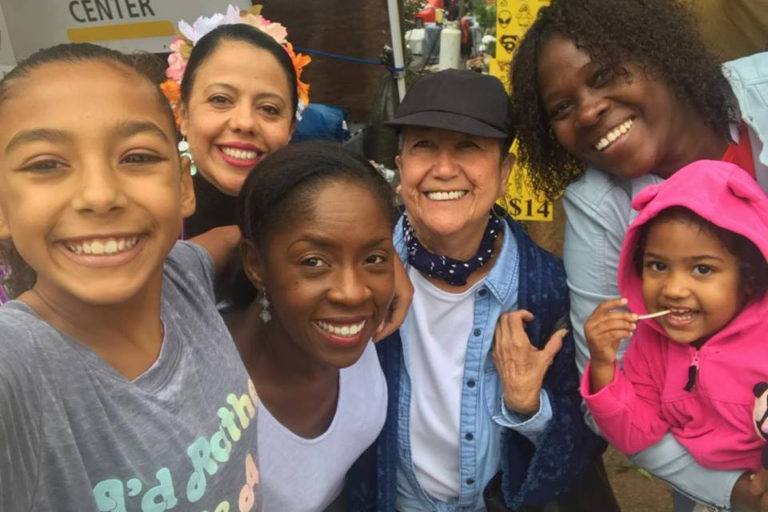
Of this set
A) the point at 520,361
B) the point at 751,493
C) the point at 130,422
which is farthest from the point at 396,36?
the point at 130,422

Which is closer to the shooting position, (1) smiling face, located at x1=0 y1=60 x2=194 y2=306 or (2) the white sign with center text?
(1) smiling face, located at x1=0 y1=60 x2=194 y2=306

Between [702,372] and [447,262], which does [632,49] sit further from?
[702,372]

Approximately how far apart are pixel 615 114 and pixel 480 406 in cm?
101

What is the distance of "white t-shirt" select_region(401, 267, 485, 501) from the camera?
6.70ft

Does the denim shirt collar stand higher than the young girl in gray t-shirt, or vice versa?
the young girl in gray t-shirt

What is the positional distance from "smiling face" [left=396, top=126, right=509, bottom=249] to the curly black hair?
0.80 ft

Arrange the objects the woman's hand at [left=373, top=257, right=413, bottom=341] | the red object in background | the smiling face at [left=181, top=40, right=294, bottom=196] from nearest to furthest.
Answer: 1. the woman's hand at [left=373, top=257, right=413, bottom=341]
2. the smiling face at [left=181, top=40, right=294, bottom=196]
3. the red object in background

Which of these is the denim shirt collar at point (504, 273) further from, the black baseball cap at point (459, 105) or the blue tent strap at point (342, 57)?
the blue tent strap at point (342, 57)

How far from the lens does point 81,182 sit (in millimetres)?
1104

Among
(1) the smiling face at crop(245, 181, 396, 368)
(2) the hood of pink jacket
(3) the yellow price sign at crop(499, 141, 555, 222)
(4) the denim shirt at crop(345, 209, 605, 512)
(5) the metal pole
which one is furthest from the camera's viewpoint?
(5) the metal pole

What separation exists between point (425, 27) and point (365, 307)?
951 cm

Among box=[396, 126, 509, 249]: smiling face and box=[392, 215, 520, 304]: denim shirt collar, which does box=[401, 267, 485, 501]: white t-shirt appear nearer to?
box=[392, 215, 520, 304]: denim shirt collar

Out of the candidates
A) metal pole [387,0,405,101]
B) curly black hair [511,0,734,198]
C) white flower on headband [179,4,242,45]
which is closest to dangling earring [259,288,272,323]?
curly black hair [511,0,734,198]

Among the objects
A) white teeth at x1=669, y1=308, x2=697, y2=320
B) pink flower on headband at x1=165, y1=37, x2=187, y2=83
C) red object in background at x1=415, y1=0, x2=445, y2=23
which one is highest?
pink flower on headband at x1=165, y1=37, x2=187, y2=83
